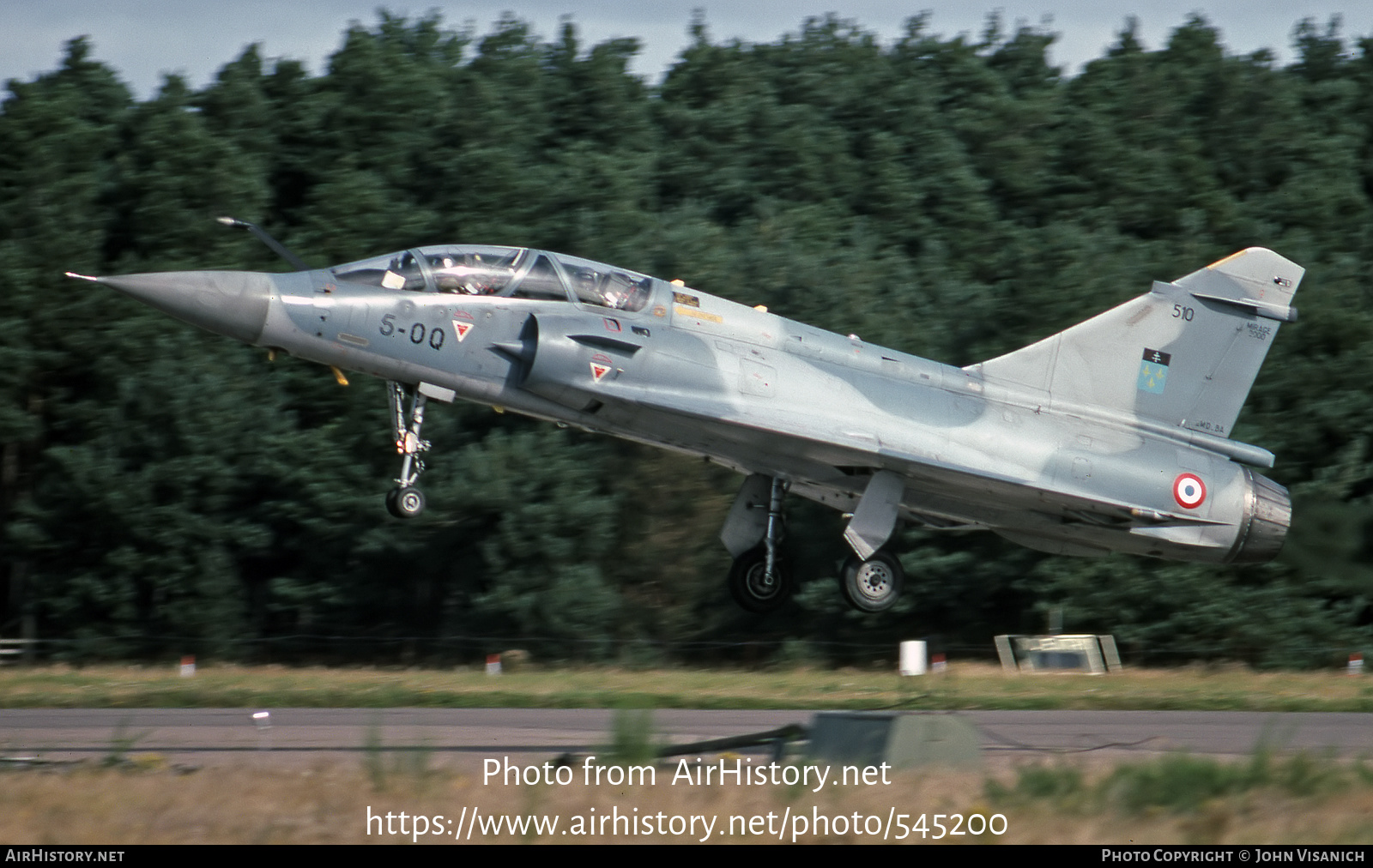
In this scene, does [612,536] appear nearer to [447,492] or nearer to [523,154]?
[447,492]

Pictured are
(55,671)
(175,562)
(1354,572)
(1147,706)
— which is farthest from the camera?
(175,562)

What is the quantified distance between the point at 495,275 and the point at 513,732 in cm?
468

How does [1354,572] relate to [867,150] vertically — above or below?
below

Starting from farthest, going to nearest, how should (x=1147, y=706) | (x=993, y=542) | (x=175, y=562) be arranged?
(x=175, y=562)
(x=993, y=542)
(x=1147, y=706)

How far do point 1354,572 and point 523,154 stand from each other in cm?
2389

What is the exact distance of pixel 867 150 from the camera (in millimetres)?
40719

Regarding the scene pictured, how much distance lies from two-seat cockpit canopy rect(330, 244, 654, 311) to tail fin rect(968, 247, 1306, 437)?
4832 millimetres

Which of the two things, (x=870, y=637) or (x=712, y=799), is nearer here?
(x=712, y=799)

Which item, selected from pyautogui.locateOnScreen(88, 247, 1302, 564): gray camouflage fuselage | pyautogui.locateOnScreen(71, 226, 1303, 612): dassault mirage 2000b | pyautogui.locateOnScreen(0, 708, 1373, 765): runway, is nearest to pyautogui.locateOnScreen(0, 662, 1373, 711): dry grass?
pyautogui.locateOnScreen(0, 708, 1373, 765): runway

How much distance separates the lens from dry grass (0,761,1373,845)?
7984mm

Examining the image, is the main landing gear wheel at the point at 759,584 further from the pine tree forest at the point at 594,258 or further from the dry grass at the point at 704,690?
the pine tree forest at the point at 594,258

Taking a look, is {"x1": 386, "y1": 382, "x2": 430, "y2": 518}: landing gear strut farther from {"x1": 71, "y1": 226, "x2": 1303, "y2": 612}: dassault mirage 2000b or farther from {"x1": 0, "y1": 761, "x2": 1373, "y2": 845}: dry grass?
{"x1": 0, "y1": 761, "x2": 1373, "y2": 845}: dry grass

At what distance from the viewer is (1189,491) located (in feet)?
55.7
